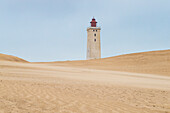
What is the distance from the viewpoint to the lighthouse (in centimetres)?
6400

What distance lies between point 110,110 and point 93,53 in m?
56.9

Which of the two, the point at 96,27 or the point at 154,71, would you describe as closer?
the point at 154,71

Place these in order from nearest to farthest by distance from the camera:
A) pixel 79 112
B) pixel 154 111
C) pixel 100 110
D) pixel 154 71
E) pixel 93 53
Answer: pixel 79 112, pixel 100 110, pixel 154 111, pixel 154 71, pixel 93 53

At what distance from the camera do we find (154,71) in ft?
109

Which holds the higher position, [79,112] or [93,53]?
[93,53]

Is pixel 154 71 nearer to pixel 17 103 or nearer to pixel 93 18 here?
pixel 17 103

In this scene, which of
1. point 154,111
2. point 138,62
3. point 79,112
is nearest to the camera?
point 79,112

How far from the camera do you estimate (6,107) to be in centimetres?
687

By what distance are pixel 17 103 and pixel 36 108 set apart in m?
0.99

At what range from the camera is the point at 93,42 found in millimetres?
64125

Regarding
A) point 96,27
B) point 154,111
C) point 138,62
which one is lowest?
point 154,111

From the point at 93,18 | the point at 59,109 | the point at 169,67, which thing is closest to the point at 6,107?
the point at 59,109

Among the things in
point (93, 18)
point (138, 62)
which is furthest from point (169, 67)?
point (93, 18)

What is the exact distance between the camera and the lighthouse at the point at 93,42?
64.0 metres
